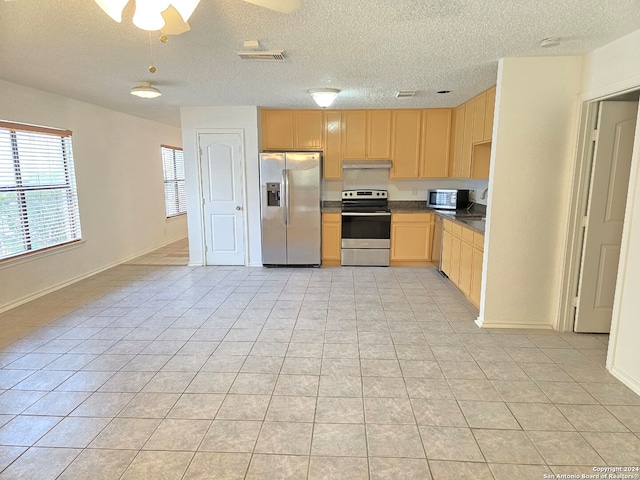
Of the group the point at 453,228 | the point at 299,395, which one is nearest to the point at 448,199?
the point at 453,228

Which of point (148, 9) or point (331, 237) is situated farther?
point (331, 237)

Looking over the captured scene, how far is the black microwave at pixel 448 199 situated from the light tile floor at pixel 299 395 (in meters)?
1.98

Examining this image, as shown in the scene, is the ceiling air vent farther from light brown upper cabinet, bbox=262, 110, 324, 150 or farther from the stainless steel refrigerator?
light brown upper cabinet, bbox=262, 110, 324, 150

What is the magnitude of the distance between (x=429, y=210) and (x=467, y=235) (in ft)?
5.06

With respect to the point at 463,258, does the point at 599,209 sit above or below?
above

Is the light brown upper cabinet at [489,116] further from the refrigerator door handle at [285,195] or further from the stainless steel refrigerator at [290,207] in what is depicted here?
the refrigerator door handle at [285,195]

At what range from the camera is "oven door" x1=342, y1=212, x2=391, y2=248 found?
18.0 ft

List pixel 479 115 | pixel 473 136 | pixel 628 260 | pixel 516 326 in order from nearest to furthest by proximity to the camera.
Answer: pixel 628 260 → pixel 516 326 → pixel 479 115 → pixel 473 136

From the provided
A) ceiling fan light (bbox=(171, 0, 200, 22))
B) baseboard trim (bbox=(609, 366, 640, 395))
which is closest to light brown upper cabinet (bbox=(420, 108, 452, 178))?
baseboard trim (bbox=(609, 366, 640, 395))

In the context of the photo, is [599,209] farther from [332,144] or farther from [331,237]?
[332,144]

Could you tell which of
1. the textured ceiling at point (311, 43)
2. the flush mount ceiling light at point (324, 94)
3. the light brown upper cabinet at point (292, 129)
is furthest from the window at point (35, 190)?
the flush mount ceiling light at point (324, 94)

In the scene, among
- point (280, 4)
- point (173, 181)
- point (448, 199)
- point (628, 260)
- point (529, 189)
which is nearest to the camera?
point (280, 4)

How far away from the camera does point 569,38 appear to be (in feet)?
8.48

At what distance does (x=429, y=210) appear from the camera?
18.4ft
